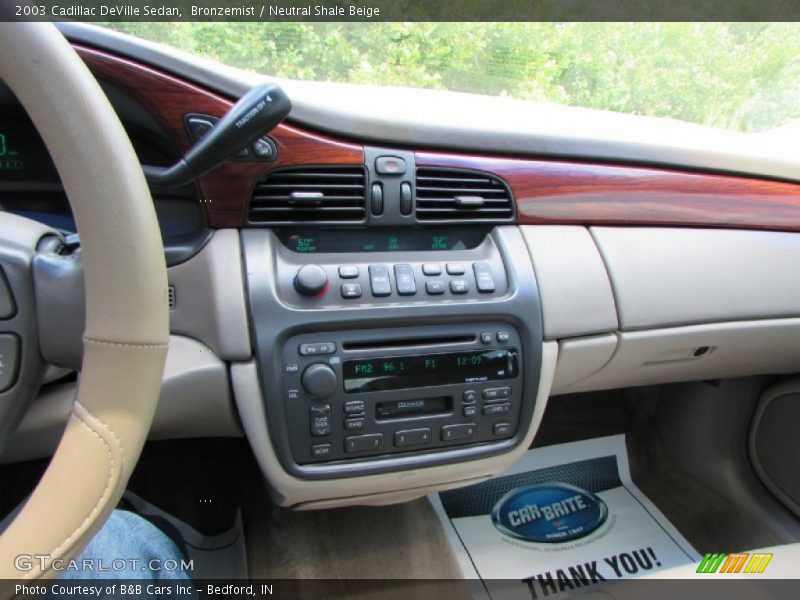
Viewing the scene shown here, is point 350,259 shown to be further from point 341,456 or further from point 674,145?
point 674,145

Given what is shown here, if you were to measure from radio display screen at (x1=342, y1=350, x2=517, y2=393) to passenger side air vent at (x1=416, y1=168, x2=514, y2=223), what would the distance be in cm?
22

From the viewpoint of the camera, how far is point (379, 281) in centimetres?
92

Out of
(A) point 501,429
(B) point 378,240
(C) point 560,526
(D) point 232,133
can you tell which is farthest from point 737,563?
(D) point 232,133

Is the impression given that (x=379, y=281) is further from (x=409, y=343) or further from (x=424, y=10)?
(x=424, y=10)

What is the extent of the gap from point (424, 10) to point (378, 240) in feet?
1.51

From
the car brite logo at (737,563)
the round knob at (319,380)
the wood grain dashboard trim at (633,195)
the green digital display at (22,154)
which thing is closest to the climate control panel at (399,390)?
the round knob at (319,380)

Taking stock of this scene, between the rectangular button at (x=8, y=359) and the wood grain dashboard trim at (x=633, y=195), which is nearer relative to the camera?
the rectangular button at (x=8, y=359)

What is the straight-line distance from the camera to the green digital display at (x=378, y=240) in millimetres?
933

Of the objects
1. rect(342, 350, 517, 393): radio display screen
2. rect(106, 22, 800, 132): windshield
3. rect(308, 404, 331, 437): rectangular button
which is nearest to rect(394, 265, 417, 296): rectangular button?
rect(342, 350, 517, 393): radio display screen

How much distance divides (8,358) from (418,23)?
0.86 metres

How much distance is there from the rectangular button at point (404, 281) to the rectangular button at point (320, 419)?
0.21 m

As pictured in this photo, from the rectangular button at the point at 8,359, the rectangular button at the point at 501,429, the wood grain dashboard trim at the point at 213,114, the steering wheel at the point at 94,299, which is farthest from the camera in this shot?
the rectangular button at the point at 501,429

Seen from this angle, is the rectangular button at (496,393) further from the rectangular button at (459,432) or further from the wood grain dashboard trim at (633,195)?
the wood grain dashboard trim at (633,195)

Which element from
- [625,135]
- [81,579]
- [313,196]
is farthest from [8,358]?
[625,135]
